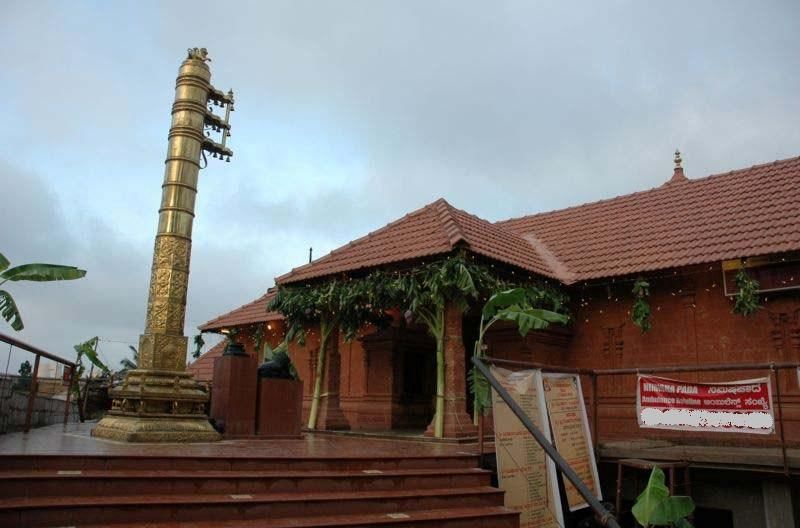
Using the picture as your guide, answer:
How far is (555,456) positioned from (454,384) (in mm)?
4475

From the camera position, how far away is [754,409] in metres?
7.24

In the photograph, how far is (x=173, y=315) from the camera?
8.93 metres

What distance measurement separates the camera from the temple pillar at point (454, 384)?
974cm

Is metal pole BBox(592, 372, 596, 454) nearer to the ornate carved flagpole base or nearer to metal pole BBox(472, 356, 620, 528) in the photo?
metal pole BBox(472, 356, 620, 528)

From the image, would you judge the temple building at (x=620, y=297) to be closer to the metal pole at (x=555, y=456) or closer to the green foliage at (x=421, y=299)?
the green foliage at (x=421, y=299)

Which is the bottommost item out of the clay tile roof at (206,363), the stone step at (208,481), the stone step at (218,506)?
the stone step at (218,506)

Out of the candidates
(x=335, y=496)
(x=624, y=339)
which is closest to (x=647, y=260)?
(x=624, y=339)

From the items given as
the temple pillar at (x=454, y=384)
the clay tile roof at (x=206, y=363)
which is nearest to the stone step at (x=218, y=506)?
the temple pillar at (x=454, y=384)

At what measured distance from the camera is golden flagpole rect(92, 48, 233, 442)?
27.7 ft

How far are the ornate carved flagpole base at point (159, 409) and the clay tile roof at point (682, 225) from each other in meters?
7.43

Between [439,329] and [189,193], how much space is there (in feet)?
14.6

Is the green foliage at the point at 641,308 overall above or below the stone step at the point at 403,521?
above

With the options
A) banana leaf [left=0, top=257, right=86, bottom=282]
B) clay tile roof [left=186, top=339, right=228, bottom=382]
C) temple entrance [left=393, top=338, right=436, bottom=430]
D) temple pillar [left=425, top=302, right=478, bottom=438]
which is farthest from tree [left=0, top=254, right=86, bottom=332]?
clay tile roof [left=186, top=339, right=228, bottom=382]

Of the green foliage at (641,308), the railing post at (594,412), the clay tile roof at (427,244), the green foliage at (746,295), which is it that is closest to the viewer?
the railing post at (594,412)
